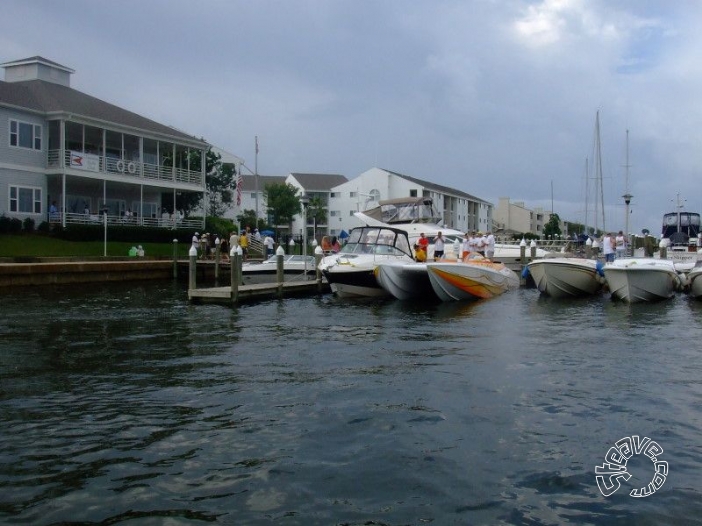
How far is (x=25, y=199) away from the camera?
38.1 meters

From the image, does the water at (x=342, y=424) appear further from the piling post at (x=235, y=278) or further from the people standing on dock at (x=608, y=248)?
the people standing on dock at (x=608, y=248)

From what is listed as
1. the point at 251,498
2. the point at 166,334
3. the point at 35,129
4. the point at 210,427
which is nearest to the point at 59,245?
the point at 35,129

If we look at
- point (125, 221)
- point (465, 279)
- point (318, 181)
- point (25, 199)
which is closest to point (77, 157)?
point (25, 199)

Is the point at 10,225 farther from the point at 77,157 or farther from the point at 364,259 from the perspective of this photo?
the point at 364,259

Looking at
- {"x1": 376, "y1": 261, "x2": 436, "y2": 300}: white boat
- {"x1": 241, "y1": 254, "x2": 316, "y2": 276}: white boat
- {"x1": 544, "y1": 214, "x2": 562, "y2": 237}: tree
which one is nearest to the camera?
{"x1": 376, "y1": 261, "x2": 436, "y2": 300}: white boat

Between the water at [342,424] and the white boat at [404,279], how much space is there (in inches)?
283

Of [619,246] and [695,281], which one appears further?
[619,246]

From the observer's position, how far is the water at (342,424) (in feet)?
19.9

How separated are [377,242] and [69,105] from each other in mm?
25713

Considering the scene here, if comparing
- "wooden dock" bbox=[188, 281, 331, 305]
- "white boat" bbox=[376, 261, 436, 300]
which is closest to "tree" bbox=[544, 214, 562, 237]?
"wooden dock" bbox=[188, 281, 331, 305]

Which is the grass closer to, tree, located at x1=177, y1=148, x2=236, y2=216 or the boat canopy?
the boat canopy

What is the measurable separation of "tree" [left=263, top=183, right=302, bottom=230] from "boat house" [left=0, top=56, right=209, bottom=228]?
2559 centimetres

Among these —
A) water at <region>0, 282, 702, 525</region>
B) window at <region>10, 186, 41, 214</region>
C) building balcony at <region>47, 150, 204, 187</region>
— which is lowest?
water at <region>0, 282, 702, 525</region>

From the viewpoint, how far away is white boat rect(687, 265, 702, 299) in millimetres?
23094
